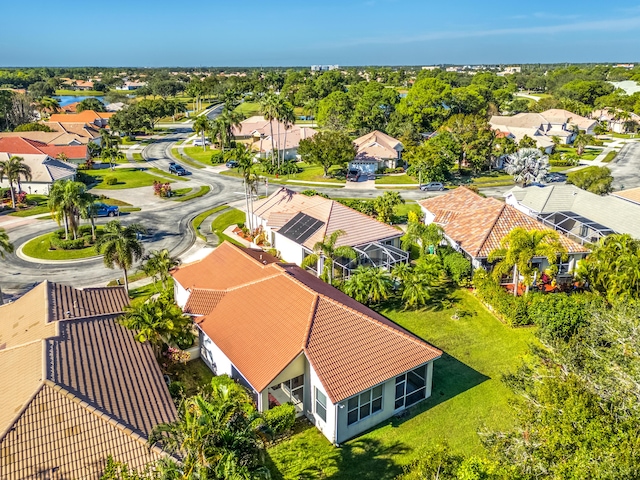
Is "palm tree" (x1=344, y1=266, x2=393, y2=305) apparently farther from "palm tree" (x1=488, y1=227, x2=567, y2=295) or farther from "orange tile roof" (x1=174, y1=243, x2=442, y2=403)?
"palm tree" (x1=488, y1=227, x2=567, y2=295)

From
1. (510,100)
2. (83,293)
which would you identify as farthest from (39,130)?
(510,100)

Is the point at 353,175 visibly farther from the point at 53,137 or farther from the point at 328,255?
the point at 53,137

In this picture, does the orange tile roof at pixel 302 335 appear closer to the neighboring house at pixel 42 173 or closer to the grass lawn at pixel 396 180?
the grass lawn at pixel 396 180

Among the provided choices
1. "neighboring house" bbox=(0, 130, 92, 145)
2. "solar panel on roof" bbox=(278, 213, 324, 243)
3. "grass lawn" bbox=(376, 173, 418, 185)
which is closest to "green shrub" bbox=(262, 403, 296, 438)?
"solar panel on roof" bbox=(278, 213, 324, 243)

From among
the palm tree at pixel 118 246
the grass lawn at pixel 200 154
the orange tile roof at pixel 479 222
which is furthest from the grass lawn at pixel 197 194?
the orange tile roof at pixel 479 222

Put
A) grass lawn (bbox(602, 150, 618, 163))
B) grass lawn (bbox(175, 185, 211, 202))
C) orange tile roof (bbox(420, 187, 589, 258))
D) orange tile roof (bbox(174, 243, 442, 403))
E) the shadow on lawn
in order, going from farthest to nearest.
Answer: grass lawn (bbox(602, 150, 618, 163)) < grass lawn (bbox(175, 185, 211, 202)) < orange tile roof (bbox(420, 187, 589, 258)) < orange tile roof (bbox(174, 243, 442, 403)) < the shadow on lawn

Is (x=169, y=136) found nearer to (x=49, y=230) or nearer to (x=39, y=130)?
(x=39, y=130)
